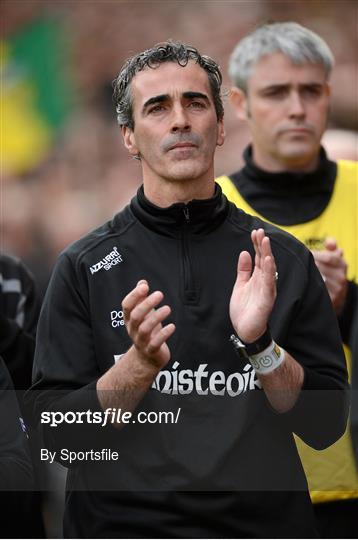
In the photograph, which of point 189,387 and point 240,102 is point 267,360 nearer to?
point 189,387

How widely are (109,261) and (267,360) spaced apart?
574 millimetres

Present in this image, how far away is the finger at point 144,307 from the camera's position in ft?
10.8

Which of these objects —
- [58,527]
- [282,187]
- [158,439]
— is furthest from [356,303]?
[58,527]

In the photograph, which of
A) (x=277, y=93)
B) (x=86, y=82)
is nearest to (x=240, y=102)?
(x=277, y=93)

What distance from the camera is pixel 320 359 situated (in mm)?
3725

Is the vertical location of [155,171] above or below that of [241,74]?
below

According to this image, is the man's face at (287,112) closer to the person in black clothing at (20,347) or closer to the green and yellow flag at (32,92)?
the person in black clothing at (20,347)

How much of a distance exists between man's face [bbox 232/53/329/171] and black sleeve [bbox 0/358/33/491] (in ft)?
5.66

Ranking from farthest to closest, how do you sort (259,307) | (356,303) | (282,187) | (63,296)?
(282,187) → (356,303) → (63,296) → (259,307)

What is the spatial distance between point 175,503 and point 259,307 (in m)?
0.59

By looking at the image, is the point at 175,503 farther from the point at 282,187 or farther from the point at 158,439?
the point at 282,187

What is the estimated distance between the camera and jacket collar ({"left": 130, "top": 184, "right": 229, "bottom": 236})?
3.72m

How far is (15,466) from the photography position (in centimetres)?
368

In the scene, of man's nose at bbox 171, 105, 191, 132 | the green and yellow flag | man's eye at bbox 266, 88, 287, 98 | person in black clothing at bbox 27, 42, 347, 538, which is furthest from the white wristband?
the green and yellow flag
